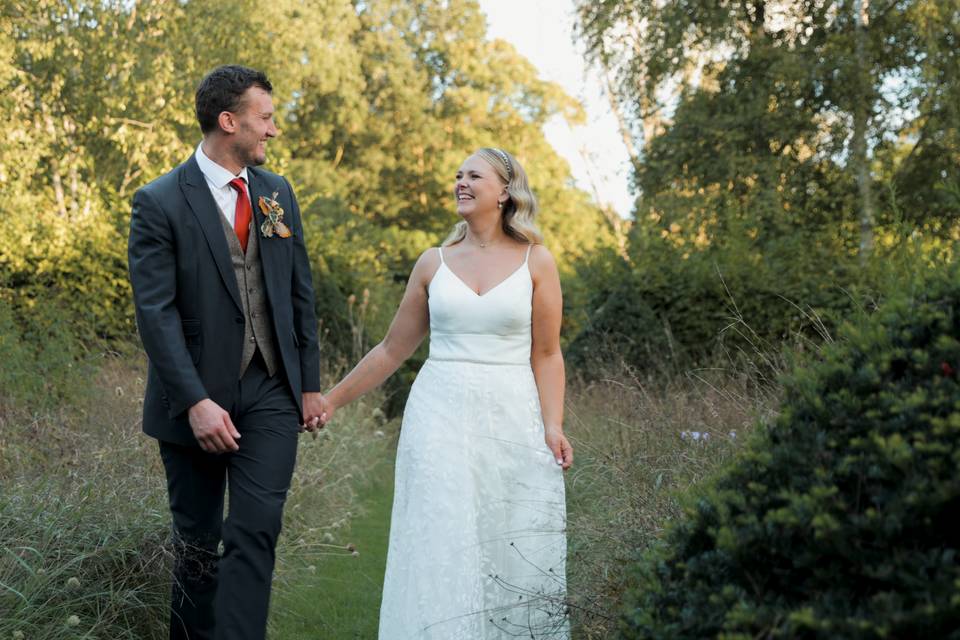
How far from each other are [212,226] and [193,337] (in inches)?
15.9

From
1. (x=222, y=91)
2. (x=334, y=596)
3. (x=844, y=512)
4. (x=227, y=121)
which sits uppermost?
(x=222, y=91)

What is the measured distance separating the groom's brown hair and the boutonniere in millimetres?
338

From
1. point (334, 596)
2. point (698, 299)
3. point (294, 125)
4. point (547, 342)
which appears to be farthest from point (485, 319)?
point (294, 125)

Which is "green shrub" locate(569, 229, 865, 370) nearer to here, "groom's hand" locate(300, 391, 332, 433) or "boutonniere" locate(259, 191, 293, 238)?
"groom's hand" locate(300, 391, 332, 433)

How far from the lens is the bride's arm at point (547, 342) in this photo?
4629 millimetres

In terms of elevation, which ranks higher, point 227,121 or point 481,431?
point 227,121

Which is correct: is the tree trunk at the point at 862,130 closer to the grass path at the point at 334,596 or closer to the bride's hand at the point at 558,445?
the grass path at the point at 334,596

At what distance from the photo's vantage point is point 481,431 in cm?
455

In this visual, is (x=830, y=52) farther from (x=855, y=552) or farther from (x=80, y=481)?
(x=855, y=552)

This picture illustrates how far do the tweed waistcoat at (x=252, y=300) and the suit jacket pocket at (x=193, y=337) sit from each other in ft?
0.52

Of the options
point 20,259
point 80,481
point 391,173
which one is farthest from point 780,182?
point 391,173

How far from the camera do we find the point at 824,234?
15992mm

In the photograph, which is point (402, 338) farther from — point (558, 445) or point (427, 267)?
point (558, 445)

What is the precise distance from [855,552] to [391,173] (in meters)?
33.0
